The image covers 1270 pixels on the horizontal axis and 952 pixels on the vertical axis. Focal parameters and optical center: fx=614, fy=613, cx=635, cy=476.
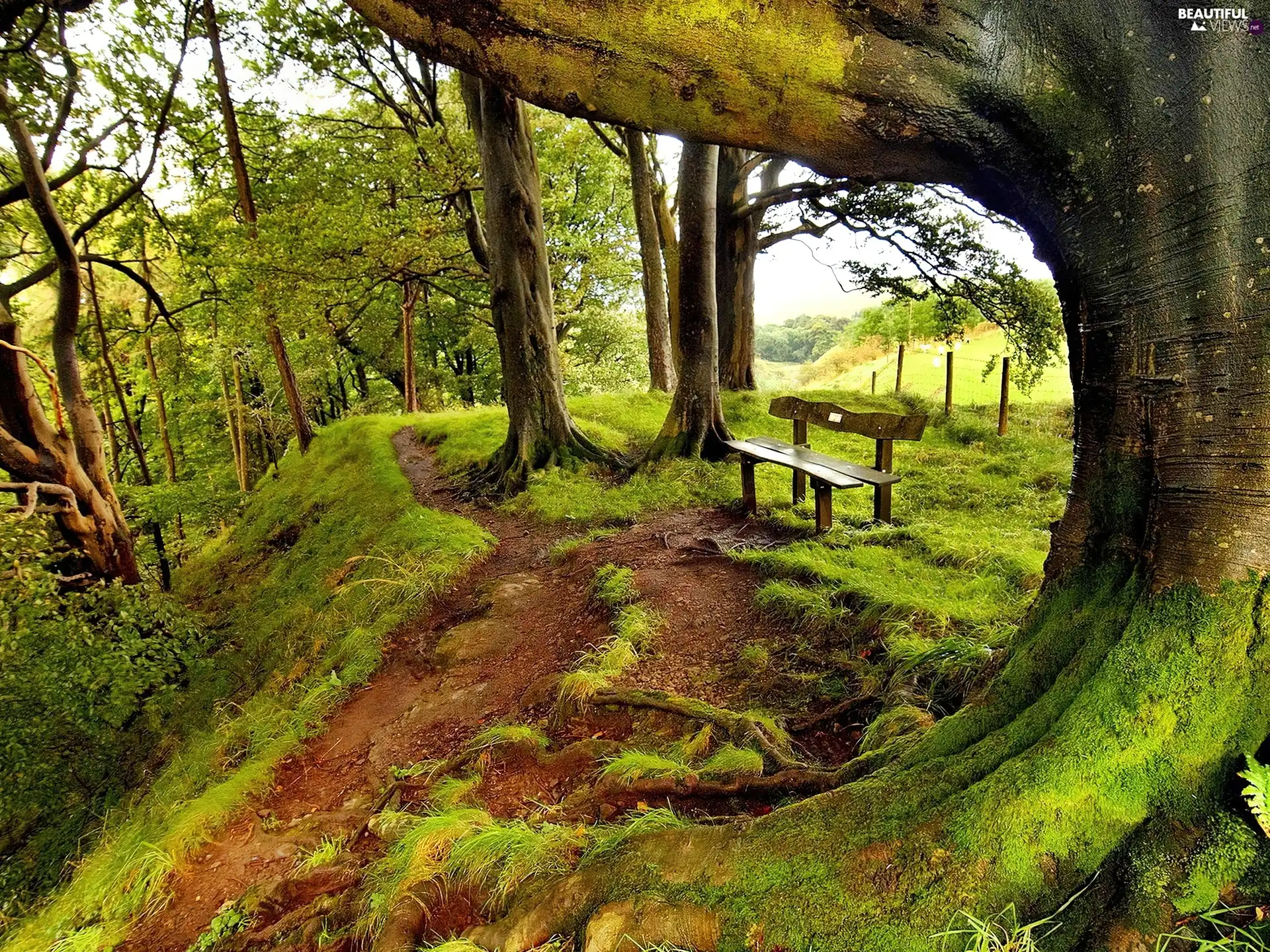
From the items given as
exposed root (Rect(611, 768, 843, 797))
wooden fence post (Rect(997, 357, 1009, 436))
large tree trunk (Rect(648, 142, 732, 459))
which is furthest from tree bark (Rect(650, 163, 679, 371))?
exposed root (Rect(611, 768, 843, 797))

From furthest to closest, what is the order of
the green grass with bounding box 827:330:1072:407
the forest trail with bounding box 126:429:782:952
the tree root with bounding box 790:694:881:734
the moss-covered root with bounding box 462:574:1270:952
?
the green grass with bounding box 827:330:1072:407, the tree root with bounding box 790:694:881:734, the forest trail with bounding box 126:429:782:952, the moss-covered root with bounding box 462:574:1270:952

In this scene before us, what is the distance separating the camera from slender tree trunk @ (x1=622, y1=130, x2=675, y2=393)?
42.8ft

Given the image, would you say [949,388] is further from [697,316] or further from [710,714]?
[710,714]

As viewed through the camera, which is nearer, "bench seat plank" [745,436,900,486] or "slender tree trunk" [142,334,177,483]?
"bench seat plank" [745,436,900,486]

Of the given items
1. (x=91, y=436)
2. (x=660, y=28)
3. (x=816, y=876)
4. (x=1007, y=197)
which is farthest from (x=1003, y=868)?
(x=91, y=436)

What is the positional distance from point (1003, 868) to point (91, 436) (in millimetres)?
12312

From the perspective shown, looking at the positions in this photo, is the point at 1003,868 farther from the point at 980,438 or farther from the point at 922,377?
the point at 922,377

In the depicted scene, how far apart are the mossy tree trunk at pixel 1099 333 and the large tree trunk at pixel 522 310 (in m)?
7.87

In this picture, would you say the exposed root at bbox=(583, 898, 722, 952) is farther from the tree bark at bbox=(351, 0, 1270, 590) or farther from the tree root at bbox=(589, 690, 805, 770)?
the tree bark at bbox=(351, 0, 1270, 590)

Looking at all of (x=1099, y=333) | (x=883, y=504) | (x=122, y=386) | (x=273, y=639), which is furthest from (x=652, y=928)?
(x=122, y=386)

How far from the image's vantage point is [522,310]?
9.59 meters

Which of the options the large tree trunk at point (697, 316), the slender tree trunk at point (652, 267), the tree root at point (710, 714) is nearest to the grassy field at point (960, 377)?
the slender tree trunk at point (652, 267)

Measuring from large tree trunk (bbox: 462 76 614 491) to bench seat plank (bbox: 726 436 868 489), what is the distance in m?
2.92

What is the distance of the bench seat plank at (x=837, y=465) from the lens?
5781 millimetres
